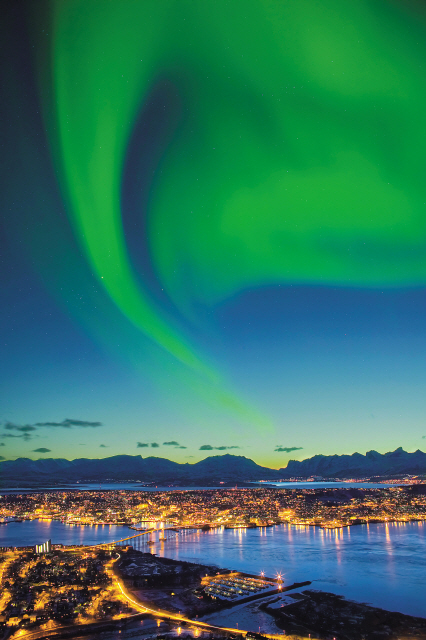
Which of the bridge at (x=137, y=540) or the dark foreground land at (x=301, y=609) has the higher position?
the dark foreground land at (x=301, y=609)

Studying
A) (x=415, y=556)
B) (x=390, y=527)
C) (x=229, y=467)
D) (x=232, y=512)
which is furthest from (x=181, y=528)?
(x=229, y=467)

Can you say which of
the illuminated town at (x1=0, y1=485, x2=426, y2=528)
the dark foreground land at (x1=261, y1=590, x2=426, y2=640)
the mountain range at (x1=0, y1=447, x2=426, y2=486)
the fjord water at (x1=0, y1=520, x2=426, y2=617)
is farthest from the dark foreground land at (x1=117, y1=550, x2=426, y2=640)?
the mountain range at (x1=0, y1=447, x2=426, y2=486)

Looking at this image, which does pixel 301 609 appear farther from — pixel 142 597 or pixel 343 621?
pixel 142 597

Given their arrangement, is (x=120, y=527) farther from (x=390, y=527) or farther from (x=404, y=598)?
(x=404, y=598)

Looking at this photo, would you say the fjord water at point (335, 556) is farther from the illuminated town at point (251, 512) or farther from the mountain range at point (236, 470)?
the mountain range at point (236, 470)

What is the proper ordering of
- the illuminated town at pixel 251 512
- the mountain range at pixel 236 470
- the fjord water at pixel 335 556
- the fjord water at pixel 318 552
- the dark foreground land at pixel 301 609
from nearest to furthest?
1. the dark foreground land at pixel 301 609
2. the fjord water at pixel 335 556
3. the fjord water at pixel 318 552
4. the illuminated town at pixel 251 512
5. the mountain range at pixel 236 470

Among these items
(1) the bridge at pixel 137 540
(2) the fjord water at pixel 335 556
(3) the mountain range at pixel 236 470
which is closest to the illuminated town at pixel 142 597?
(1) the bridge at pixel 137 540

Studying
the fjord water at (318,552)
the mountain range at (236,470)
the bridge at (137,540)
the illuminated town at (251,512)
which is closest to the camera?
the fjord water at (318,552)

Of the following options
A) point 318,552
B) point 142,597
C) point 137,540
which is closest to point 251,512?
point 137,540

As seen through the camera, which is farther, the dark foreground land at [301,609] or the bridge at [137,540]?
the bridge at [137,540]
